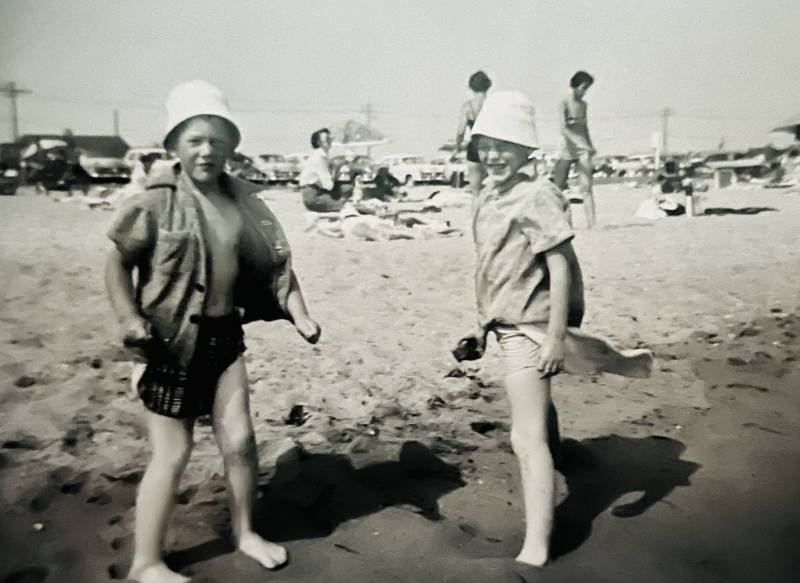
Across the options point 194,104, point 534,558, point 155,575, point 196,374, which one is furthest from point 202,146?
point 534,558

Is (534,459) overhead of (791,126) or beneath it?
beneath

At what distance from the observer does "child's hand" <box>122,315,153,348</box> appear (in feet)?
4.38

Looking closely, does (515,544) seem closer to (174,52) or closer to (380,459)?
(380,459)

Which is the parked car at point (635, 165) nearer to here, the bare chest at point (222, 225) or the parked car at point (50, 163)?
the bare chest at point (222, 225)

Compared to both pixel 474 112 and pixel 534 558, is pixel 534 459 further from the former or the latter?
pixel 474 112

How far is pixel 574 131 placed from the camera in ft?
6.39

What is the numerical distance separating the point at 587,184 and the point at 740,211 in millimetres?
534

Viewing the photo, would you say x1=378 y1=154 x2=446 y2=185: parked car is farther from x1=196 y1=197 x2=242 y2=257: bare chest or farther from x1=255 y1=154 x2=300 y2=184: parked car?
x1=196 y1=197 x2=242 y2=257: bare chest

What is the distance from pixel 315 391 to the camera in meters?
1.91

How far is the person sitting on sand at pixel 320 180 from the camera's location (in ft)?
6.31

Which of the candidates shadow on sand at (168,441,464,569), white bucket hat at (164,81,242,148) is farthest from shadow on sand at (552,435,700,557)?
white bucket hat at (164,81,242,148)

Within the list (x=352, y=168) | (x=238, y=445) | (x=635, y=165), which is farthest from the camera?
(x=352, y=168)

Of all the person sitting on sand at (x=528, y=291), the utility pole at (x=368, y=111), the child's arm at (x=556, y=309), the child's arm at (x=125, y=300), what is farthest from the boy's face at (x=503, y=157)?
the child's arm at (x=125, y=300)

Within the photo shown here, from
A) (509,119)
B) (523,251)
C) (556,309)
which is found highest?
(509,119)
